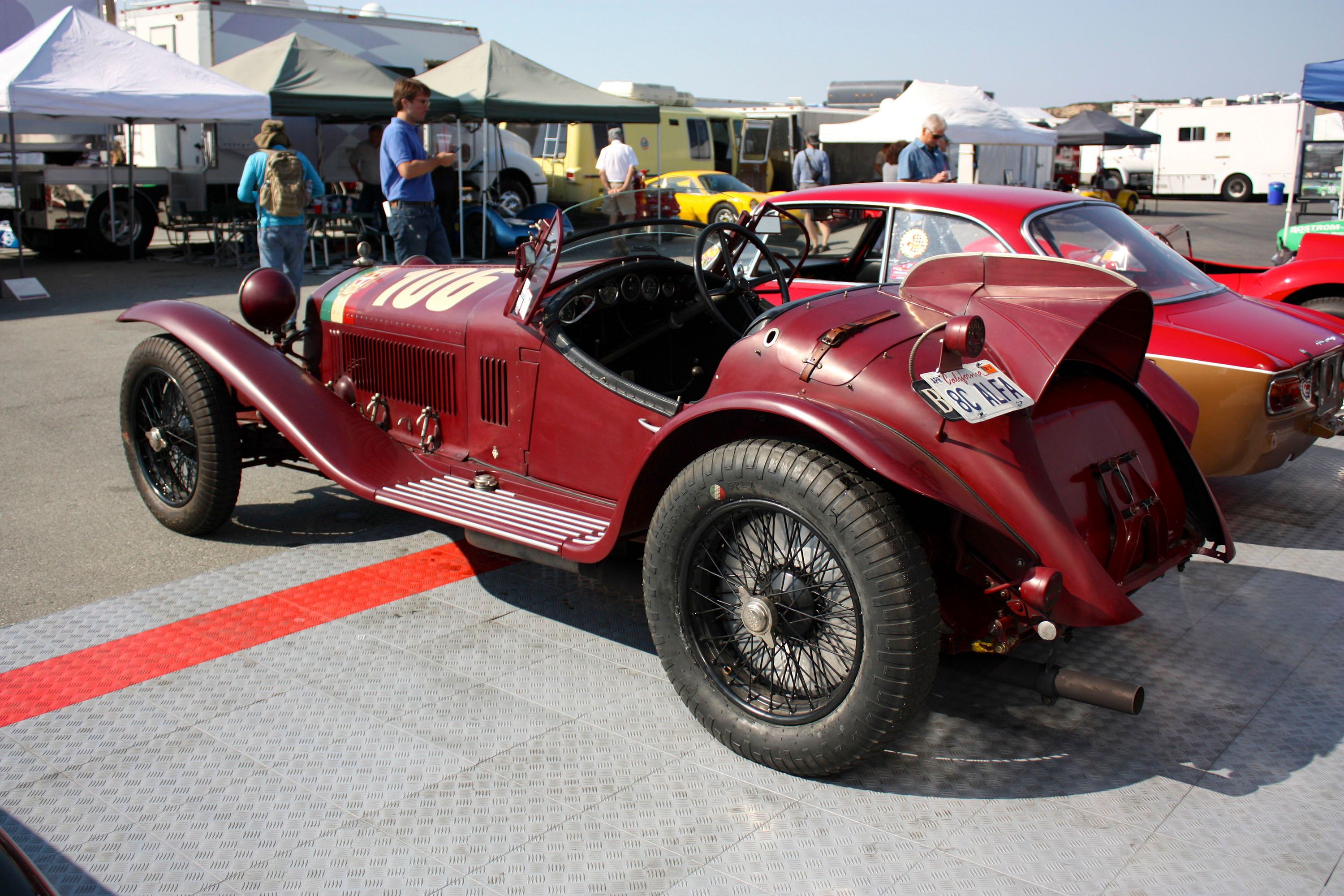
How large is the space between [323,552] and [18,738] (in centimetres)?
154

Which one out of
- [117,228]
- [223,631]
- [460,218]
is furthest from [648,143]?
[223,631]

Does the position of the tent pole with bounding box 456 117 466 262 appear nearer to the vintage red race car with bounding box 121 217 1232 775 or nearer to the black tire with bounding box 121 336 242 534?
the black tire with bounding box 121 336 242 534

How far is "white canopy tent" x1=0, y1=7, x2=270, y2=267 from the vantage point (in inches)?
441

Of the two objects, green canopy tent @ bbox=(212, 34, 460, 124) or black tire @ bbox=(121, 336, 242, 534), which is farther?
green canopy tent @ bbox=(212, 34, 460, 124)

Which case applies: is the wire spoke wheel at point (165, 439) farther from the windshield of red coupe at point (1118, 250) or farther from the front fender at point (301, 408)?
the windshield of red coupe at point (1118, 250)

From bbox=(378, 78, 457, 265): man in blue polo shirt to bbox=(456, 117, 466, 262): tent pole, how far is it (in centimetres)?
547

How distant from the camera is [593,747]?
2.86 metres

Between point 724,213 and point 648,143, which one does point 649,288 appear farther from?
point 648,143

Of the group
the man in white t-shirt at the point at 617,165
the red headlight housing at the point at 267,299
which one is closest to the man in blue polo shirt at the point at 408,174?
the red headlight housing at the point at 267,299

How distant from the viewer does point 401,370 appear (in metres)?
4.29

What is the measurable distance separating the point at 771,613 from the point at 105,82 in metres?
12.3

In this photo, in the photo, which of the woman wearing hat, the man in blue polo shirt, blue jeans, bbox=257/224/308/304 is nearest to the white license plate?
the man in blue polo shirt

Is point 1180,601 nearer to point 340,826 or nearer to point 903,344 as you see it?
point 903,344

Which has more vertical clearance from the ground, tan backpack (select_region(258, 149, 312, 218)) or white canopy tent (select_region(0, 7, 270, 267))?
white canopy tent (select_region(0, 7, 270, 267))
